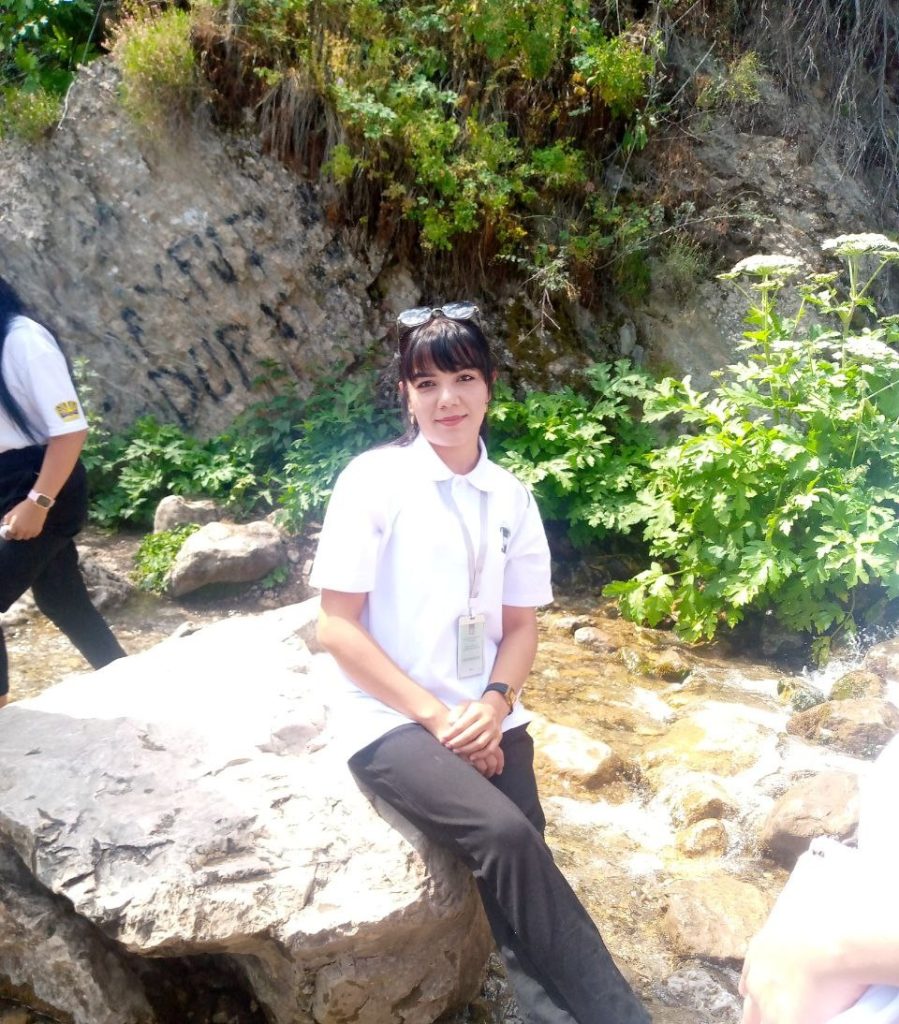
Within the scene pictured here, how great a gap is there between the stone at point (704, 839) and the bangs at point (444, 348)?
1.98 meters

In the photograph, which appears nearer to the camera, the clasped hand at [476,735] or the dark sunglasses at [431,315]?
the clasped hand at [476,735]

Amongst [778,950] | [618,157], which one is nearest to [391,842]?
[778,950]

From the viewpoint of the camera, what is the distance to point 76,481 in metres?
3.07

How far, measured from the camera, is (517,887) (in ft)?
6.23

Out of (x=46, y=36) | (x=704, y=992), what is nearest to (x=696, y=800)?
(x=704, y=992)

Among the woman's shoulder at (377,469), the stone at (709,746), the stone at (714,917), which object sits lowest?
the stone at (709,746)

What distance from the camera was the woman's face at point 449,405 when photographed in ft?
7.50

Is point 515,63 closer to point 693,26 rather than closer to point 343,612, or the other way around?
point 693,26

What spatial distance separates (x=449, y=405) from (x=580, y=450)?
136 inches

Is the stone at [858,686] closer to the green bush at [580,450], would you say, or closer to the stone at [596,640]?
the stone at [596,640]

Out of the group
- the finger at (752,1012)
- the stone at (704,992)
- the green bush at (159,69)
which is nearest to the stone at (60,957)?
the stone at (704,992)

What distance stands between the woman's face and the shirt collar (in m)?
0.03

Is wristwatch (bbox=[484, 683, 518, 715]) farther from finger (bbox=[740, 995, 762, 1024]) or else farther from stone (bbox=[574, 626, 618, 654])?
stone (bbox=[574, 626, 618, 654])

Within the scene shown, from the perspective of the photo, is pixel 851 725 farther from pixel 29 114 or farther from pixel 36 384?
pixel 29 114
